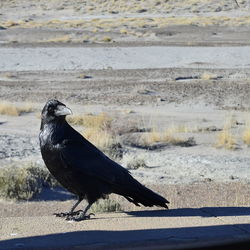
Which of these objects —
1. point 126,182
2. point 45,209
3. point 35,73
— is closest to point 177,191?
point 45,209

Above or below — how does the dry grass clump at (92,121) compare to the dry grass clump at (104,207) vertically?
below

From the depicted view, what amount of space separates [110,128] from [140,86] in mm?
11086

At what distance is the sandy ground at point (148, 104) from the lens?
27.2 ft

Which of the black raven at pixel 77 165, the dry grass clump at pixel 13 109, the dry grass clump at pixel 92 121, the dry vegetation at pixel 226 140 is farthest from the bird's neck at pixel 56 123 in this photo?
the dry grass clump at pixel 13 109

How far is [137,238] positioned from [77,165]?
106 centimetres

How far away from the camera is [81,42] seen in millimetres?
56594

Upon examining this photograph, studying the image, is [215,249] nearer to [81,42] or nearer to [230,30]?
[81,42]

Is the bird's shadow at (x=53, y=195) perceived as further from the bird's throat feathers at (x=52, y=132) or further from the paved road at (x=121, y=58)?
the paved road at (x=121, y=58)

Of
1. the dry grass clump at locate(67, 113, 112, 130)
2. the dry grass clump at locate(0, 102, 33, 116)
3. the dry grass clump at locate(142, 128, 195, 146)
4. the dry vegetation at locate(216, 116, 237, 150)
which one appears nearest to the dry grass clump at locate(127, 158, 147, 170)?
the dry grass clump at locate(142, 128, 195, 146)

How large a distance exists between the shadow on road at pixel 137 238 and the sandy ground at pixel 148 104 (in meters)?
0.02

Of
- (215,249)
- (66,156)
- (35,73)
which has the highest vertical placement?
(66,156)

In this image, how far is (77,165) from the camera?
8180 mm

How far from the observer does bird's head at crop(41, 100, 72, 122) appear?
8.30 m

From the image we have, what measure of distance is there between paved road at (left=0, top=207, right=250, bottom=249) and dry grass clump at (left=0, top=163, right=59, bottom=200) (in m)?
5.36
